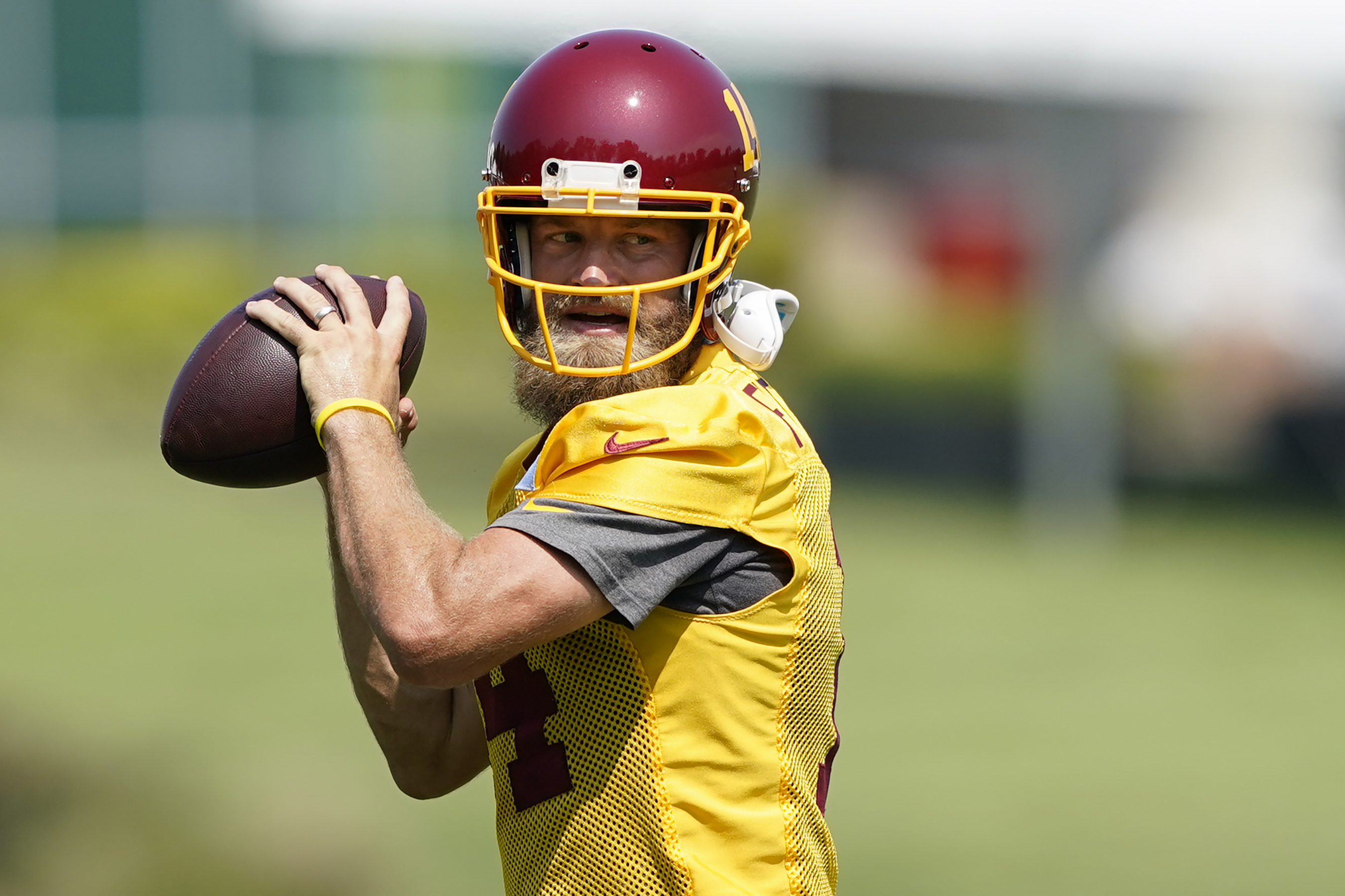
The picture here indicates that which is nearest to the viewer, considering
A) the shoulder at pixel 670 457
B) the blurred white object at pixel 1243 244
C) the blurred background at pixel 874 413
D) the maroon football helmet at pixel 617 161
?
the shoulder at pixel 670 457

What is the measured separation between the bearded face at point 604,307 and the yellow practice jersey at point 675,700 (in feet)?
0.68

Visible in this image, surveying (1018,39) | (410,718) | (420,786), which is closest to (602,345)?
(410,718)

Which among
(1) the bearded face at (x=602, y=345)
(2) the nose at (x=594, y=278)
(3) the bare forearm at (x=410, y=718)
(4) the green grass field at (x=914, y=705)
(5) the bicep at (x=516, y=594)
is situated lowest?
(4) the green grass field at (x=914, y=705)

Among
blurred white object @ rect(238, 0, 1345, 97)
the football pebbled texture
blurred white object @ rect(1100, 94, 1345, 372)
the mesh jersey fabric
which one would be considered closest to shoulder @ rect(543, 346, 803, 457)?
the mesh jersey fabric

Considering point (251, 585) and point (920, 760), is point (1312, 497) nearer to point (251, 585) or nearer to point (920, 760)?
point (920, 760)

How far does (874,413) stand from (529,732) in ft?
45.1

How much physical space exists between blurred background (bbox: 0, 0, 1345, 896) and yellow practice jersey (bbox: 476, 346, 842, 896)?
3287 millimetres

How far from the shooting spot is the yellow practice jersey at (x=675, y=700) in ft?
7.77

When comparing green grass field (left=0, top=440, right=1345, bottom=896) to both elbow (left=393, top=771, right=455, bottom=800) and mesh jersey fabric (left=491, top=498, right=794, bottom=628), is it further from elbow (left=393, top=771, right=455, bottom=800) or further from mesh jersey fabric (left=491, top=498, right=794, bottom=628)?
mesh jersey fabric (left=491, top=498, right=794, bottom=628)

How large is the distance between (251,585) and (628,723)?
8.69 m

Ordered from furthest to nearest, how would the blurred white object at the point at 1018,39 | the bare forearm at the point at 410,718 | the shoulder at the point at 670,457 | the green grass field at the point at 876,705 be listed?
1. the blurred white object at the point at 1018,39
2. the green grass field at the point at 876,705
3. the bare forearm at the point at 410,718
4. the shoulder at the point at 670,457

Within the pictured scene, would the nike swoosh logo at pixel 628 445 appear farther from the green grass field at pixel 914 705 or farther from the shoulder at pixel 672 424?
the green grass field at pixel 914 705

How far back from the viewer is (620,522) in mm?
2305

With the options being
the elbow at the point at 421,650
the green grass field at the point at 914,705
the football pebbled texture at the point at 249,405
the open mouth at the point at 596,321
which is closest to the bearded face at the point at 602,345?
the open mouth at the point at 596,321
